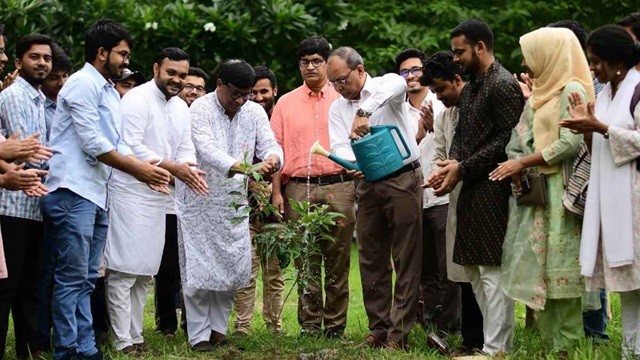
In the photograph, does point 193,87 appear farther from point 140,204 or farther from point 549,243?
point 549,243

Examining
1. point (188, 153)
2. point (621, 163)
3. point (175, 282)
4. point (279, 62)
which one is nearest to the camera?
point (621, 163)

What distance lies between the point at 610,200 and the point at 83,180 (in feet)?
10.4

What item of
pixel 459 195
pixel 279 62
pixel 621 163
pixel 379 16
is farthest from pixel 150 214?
pixel 379 16

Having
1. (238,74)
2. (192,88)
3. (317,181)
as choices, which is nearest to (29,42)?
(238,74)

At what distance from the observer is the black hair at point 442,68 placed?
24.5 feet

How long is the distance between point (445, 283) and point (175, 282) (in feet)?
7.00

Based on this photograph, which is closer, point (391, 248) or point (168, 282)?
point (391, 248)

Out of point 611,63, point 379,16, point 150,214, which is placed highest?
point 379,16

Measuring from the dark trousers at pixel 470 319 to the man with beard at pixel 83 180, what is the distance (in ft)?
6.96

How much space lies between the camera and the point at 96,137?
7.02m

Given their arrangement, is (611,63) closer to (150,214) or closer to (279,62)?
(150,214)

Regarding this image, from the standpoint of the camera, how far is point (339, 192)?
8.58m

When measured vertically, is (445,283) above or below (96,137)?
below

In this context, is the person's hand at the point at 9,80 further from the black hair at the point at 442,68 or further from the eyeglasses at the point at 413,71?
the eyeglasses at the point at 413,71
